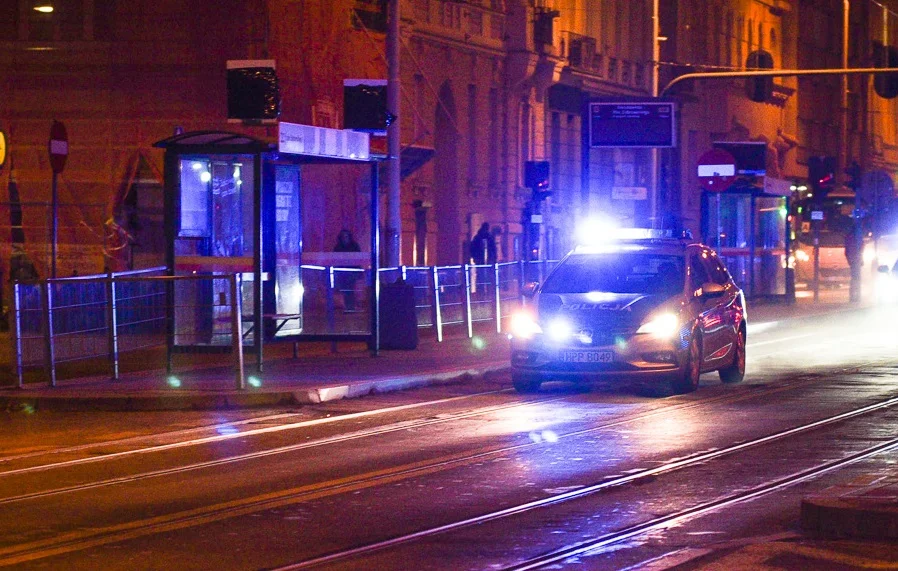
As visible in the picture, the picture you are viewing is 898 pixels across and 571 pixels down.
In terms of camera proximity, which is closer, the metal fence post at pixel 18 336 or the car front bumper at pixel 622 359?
the car front bumper at pixel 622 359

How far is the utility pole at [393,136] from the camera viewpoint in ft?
87.5

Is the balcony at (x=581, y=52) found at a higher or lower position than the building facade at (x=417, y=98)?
higher

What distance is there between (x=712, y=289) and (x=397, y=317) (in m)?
6.14

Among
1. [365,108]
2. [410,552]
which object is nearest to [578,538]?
[410,552]

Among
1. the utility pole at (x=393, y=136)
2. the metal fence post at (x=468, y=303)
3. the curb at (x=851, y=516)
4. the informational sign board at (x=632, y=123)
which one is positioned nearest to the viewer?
the curb at (x=851, y=516)

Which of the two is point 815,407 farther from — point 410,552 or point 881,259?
point 881,259

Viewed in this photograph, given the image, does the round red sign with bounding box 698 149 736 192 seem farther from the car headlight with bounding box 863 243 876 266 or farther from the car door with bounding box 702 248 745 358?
the car headlight with bounding box 863 243 876 266

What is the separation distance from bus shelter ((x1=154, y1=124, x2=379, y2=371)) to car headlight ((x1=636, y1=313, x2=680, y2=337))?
14.2 ft

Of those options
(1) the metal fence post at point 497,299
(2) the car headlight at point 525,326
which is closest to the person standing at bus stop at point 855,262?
(1) the metal fence post at point 497,299

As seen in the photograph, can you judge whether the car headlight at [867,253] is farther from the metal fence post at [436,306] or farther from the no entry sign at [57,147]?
the no entry sign at [57,147]

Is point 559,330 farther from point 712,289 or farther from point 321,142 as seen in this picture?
point 321,142

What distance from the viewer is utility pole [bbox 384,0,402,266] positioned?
87.5ft

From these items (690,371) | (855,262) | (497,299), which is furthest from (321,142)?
(855,262)

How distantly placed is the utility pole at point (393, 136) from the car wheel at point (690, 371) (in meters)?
8.80
